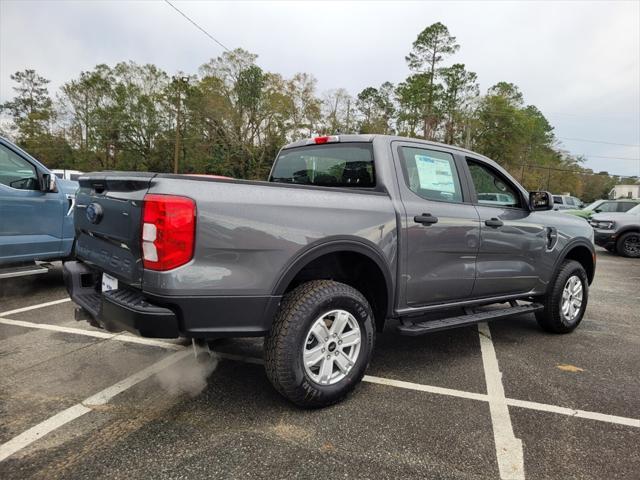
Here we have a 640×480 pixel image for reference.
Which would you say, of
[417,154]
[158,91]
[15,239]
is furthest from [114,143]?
[417,154]

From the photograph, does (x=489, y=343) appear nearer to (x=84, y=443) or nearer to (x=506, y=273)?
(x=506, y=273)

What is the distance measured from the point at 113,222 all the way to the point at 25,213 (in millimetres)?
3598

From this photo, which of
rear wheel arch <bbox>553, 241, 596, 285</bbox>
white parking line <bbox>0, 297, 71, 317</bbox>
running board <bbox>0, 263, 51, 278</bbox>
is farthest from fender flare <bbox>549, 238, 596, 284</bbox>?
running board <bbox>0, 263, 51, 278</bbox>

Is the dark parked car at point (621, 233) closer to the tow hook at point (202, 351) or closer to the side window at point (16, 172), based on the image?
the tow hook at point (202, 351)

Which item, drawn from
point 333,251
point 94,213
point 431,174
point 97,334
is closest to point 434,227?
point 431,174

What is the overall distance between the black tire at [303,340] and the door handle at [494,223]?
1.57 metres

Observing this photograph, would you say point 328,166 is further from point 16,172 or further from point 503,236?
point 16,172

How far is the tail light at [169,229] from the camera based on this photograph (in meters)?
2.22

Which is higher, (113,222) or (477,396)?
(113,222)

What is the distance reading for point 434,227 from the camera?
3334mm

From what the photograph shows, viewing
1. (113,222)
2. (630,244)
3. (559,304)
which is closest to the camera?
(113,222)

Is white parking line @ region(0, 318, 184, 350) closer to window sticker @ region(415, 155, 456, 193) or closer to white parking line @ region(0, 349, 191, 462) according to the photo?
white parking line @ region(0, 349, 191, 462)

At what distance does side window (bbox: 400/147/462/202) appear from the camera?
3403mm

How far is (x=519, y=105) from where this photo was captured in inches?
2274
